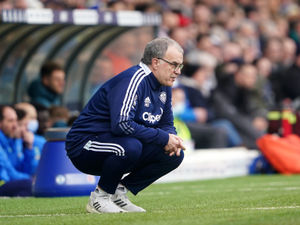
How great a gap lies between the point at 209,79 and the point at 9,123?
707 centimetres

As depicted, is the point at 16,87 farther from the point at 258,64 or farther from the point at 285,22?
the point at 285,22

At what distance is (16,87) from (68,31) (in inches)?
52.3

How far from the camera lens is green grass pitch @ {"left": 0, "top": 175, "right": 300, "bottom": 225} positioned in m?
6.49

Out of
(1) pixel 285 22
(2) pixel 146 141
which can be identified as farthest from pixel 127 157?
(1) pixel 285 22

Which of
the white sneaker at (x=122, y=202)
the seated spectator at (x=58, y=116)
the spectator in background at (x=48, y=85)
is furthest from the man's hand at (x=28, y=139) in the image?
the white sneaker at (x=122, y=202)

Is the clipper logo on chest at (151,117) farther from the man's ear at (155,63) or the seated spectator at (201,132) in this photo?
the seated spectator at (201,132)

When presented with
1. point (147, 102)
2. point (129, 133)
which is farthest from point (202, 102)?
point (129, 133)

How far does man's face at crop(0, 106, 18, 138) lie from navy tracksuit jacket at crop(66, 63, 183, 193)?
3786 mm

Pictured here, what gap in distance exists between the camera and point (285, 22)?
24.8 meters

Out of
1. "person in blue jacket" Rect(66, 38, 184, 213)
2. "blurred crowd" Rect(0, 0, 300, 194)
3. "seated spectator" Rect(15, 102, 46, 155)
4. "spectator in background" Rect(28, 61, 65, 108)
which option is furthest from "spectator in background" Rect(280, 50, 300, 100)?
"person in blue jacket" Rect(66, 38, 184, 213)

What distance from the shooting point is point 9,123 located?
11.1m

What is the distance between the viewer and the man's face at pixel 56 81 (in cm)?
1334

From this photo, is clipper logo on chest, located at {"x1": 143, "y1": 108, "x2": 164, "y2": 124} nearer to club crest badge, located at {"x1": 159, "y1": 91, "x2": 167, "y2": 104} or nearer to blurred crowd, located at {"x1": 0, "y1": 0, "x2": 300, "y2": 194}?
club crest badge, located at {"x1": 159, "y1": 91, "x2": 167, "y2": 104}

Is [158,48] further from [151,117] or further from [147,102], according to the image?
[151,117]
